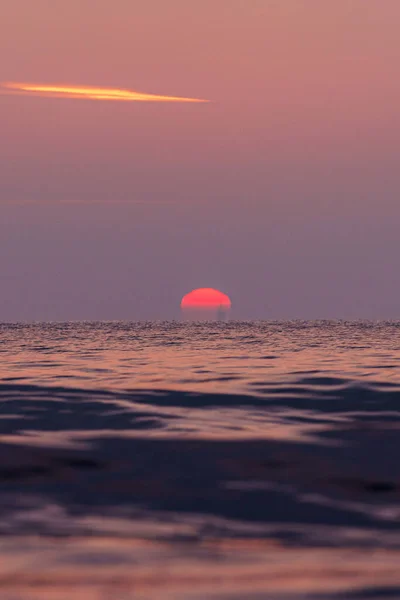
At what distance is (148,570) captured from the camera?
6137mm

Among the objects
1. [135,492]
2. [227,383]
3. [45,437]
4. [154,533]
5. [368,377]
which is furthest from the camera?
[368,377]

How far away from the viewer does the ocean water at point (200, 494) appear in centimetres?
596

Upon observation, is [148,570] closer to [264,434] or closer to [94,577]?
[94,577]

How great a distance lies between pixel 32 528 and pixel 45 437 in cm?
Answer: 549

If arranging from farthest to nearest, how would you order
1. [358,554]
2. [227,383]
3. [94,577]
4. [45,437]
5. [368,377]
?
[368,377] → [227,383] → [45,437] → [358,554] → [94,577]

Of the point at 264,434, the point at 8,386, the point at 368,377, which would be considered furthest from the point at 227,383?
the point at 264,434

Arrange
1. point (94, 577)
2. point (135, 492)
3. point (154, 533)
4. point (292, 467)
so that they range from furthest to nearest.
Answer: point (292, 467), point (135, 492), point (154, 533), point (94, 577)

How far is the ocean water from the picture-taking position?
5961mm

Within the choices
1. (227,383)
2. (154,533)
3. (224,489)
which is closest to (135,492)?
(224,489)

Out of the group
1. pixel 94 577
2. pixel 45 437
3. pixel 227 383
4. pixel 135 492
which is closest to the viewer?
pixel 94 577

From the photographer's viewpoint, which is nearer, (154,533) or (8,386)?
(154,533)

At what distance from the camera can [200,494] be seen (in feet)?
29.1

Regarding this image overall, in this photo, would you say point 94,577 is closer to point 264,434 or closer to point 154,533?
point 154,533

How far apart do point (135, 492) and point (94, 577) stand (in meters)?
2.98
